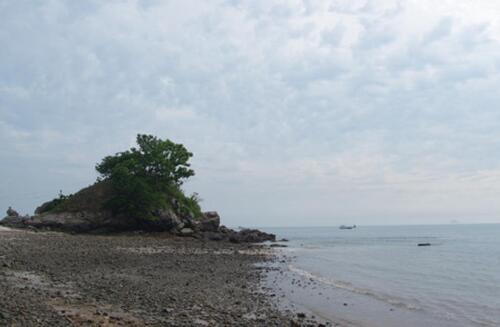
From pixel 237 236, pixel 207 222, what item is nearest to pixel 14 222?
pixel 207 222

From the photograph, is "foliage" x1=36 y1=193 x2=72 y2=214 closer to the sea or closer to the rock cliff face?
the rock cliff face

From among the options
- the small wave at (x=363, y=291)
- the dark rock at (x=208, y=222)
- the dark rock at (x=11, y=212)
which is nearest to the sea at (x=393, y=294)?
the small wave at (x=363, y=291)

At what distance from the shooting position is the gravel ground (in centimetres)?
1317

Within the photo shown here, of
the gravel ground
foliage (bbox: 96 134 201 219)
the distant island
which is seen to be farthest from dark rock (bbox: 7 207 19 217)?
the gravel ground

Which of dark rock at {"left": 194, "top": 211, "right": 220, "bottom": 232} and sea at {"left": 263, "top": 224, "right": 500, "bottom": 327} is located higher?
dark rock at {"left": 194, "top": 211, "right": 220, "bottom": 232}

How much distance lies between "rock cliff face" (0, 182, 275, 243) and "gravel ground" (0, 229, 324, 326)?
27427 mm

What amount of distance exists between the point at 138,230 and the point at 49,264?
36.7 m


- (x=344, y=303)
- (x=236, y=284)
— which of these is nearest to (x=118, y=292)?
(x=236, y=284)

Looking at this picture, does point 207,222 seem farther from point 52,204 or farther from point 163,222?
point 52,204

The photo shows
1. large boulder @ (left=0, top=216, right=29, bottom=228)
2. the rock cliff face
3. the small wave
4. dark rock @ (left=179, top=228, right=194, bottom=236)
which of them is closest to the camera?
the small wave

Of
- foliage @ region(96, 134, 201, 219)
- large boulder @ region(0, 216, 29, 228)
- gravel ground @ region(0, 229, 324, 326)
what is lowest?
gravel ground @ region(0, 229, 324, 326)

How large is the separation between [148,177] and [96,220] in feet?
28.8

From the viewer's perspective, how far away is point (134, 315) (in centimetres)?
1395

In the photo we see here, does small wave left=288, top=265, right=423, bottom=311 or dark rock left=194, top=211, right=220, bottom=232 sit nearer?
small wave left=288, top=265, right=423, bottom=311
